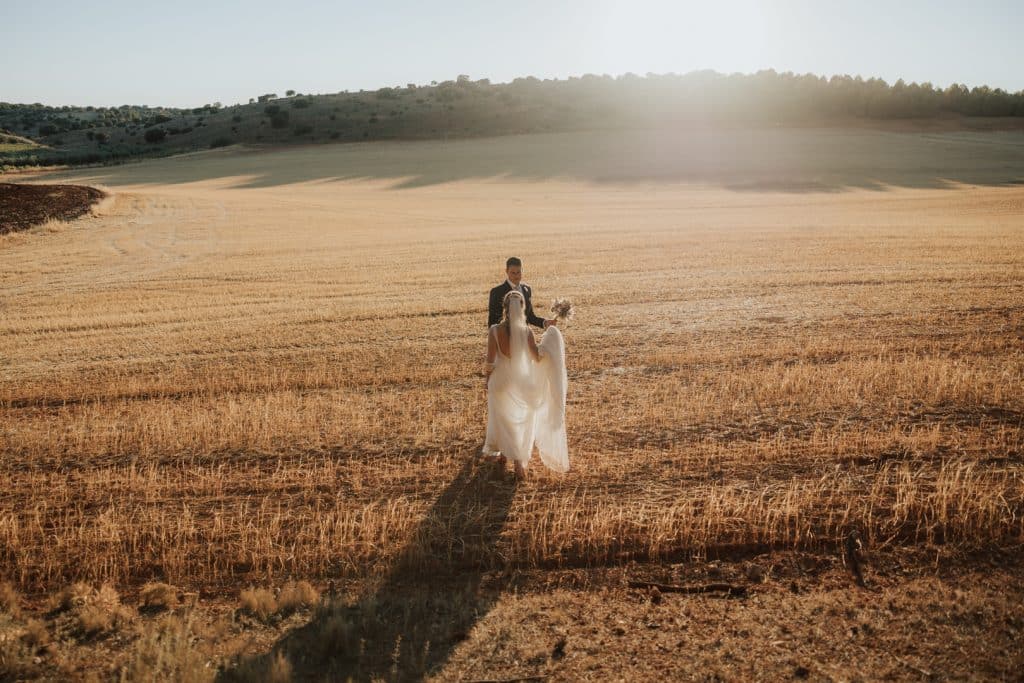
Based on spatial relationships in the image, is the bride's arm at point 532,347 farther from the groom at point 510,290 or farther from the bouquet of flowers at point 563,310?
the bouquet of flowers at point 563,310

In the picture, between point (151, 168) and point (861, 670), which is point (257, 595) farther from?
point (151, 168)

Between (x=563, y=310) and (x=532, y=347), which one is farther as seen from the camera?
(x=532, y=347)

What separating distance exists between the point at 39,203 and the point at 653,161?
4962 cm

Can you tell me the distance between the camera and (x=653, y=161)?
226 ft

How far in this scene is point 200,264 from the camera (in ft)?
93.8

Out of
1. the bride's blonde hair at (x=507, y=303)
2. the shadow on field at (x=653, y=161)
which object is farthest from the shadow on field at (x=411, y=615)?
the shadow on field at (x=653, y=161)

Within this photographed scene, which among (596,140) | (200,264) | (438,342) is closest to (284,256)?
(200,264)

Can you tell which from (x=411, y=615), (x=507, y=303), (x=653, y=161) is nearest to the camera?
(x=411, y=615)

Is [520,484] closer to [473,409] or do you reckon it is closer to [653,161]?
[473,409]

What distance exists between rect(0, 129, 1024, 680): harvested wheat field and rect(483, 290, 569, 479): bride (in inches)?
16.4

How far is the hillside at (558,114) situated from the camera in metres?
95.7

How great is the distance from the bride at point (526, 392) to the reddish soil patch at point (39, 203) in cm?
3395

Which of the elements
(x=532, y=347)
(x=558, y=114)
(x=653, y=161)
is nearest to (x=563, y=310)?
(x=532, y=347)

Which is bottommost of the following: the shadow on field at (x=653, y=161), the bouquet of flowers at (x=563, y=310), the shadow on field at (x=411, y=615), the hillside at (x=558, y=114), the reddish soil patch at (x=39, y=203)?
the shadow on field at (x=411, y=615)
